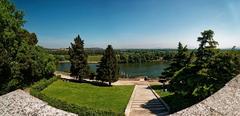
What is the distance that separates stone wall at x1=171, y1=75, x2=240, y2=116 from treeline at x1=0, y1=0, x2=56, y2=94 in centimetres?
1924

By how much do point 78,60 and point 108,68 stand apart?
5.65m

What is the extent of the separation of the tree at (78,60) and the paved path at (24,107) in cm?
2667

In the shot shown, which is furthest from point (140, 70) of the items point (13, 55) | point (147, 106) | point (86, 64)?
point (147, 106)

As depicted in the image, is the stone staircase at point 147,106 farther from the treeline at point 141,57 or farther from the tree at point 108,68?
the treeline at point 141,57

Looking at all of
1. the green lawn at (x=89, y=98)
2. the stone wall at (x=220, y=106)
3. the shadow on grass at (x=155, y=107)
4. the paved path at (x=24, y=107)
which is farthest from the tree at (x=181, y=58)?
the paved path at (x=24, y=107)

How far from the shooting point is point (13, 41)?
1155 inches

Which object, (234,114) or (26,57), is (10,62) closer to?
(26,57)

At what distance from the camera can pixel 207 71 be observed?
21.9 meters

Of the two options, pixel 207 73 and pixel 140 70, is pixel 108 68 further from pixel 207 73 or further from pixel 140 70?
pixel 140 70

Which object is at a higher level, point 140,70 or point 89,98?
point 89,98

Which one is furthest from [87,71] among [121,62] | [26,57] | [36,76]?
[121,62]

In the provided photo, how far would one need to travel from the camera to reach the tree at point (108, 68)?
4134cm

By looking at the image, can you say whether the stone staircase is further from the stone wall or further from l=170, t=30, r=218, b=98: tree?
the stone wall

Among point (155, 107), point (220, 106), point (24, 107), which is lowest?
point (155, 107)
